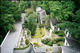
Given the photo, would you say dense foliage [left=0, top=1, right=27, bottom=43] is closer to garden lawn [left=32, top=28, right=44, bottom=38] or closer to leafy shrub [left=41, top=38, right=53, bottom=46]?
garden lawn [left=32, top=28, right=44, bottom=38]

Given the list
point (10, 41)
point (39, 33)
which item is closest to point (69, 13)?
point (10, 41)

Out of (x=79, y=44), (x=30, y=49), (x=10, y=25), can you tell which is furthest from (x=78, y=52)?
(x=10, y=25)

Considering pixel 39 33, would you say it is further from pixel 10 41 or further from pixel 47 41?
pixel 10 41

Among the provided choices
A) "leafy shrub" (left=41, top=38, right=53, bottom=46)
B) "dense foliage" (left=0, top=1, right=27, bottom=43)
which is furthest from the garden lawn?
"dense foliage" (left=0, top=1, right=27, bottom=43)

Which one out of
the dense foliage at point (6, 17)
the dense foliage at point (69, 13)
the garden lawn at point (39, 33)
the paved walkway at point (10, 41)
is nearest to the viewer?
the dense foliage at point (69, 13)

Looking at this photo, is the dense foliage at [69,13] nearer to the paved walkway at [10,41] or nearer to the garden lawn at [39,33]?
the garden lawn at [39,33]

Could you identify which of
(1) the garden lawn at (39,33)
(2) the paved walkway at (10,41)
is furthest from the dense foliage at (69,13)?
(2) the paved walkway at (10,41)

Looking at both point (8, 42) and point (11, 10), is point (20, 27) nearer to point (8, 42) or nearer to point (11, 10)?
point (11, 10)

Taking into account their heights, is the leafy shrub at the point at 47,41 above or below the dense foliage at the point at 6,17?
below

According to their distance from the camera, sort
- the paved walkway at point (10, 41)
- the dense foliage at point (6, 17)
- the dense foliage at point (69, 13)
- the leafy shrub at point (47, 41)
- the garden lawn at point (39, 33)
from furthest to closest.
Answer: the garden lawn at point (39, 33) < the leafy shrub at point (47, 41) < the dense foliage at point (6, 17) < the paved walkway at point (10, 41) < the dense foliage at point (69, 13)

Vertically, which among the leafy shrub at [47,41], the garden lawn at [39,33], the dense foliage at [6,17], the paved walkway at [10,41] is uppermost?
the dense foliage at [6,17]

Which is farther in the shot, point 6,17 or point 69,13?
point 6,17

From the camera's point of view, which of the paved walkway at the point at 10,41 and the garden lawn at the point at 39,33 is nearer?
the paved walkway at the point at 10,41

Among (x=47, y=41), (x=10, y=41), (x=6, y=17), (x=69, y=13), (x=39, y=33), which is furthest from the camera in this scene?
(x=39, y=33)
